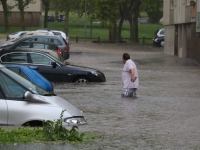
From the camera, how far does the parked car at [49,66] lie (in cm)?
2285

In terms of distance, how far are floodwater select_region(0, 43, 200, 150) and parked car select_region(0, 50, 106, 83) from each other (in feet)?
1.50

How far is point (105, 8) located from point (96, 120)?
4460 centimetres

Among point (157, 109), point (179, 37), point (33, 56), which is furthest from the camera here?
point (179, 37)

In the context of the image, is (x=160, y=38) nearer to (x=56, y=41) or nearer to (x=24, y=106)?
(x=56, y=41)

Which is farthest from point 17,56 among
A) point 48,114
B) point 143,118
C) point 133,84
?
point 48,114

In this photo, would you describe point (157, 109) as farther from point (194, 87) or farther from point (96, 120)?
point (194, 87)

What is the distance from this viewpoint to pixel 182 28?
44.2 metres

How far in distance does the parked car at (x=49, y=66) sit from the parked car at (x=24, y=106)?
1140cm

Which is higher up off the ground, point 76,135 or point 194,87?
point 76,135

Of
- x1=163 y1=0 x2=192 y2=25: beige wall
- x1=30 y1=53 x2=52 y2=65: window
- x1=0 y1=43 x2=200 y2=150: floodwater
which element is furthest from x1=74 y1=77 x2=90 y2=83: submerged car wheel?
x1=163 y1=0 x2=192 y2=25: beige wall

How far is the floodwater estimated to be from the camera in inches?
362

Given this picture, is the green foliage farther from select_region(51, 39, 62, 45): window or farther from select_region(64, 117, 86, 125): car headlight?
select_region(51, 39, 62, 45): window

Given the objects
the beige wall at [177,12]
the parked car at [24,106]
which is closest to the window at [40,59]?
the parked car at [24,106]

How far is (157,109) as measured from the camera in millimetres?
16125
